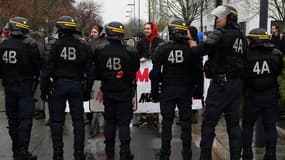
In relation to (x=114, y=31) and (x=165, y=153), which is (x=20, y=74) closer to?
(x=114, y=31)

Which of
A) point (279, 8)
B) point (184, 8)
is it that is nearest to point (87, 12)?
point (184, 8)

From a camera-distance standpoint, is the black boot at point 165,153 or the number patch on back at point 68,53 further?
the black boot at point 165,153

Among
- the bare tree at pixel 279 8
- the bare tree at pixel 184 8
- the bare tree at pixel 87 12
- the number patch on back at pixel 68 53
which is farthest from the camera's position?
the bare tree at pixel 87 12

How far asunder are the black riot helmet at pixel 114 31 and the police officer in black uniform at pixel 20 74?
107 centimetres

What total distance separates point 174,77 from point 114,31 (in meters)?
1.06

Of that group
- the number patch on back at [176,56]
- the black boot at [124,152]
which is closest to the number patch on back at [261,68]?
the number patch on back at [176,56]

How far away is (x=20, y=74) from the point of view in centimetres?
686

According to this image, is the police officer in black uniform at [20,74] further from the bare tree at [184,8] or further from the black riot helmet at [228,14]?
the bare tree at [184,8]

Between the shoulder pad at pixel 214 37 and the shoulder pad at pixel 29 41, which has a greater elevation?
the shoulder pad at pixel 214 37

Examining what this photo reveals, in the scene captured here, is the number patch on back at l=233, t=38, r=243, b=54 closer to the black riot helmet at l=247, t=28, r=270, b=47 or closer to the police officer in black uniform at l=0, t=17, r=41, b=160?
the black riot helmet at l=247, t=28, r=270, b=47

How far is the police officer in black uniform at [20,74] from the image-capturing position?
679cm

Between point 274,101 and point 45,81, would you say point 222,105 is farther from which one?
point 45,81

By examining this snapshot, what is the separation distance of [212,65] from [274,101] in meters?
1.06

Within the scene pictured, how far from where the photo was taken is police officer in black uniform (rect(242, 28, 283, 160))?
637 cm
